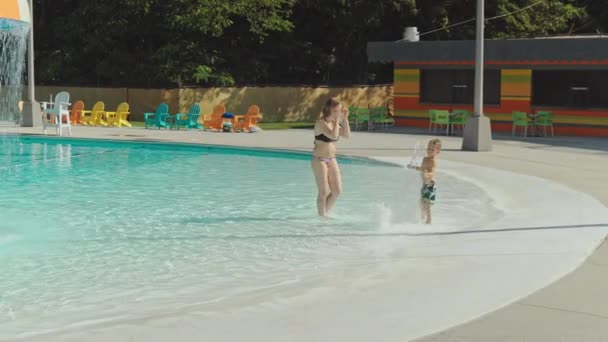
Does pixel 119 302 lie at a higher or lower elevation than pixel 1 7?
lower

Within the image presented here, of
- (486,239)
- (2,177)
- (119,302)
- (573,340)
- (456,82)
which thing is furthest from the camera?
(456,82)

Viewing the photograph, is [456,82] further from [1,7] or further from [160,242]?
[1,7]

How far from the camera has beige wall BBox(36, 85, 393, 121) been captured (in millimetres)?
39656

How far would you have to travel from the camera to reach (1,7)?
29.2ft

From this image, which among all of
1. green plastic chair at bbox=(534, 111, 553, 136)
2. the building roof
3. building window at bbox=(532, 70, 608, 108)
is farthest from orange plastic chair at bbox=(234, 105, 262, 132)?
building window at bbox=(532, 70, 608, 108)

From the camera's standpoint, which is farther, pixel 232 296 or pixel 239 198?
pixel 239 198

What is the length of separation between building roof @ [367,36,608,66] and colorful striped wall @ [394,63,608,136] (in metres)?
0.65

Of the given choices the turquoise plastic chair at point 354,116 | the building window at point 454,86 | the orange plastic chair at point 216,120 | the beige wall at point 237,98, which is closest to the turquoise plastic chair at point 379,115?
the turquoise plastic chair at point 354,116

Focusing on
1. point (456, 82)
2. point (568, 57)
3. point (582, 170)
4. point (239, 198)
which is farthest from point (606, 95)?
point (239, 198)

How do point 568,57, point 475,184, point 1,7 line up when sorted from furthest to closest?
point 568,57 < point 475,184 < point 1,7

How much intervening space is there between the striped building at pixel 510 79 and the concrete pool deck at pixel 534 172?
2551mm

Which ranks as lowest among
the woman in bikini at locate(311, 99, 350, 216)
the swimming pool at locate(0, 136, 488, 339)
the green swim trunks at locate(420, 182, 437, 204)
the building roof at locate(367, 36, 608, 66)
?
the swimming pool at locate(0, 136, 488, 339)

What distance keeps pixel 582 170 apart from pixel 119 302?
41.4 feet

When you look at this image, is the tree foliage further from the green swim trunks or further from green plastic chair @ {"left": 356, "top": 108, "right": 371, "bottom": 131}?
the green swim trunks
